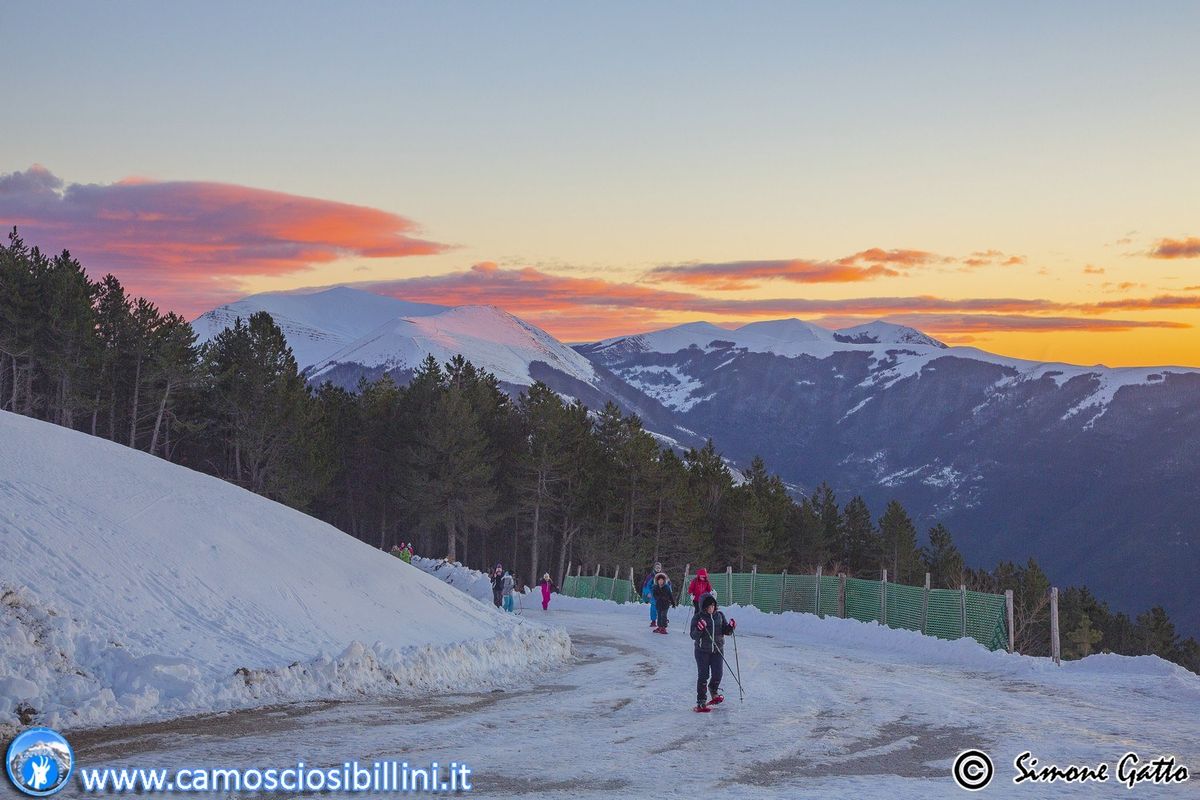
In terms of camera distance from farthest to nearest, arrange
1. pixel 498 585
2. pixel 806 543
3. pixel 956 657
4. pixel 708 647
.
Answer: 1. pixel 806 543
2. pixel 498 585
3. pixel 956 657
4. pixel 708 647

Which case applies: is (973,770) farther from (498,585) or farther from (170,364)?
(170,364)

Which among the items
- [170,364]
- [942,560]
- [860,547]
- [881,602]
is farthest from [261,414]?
[942,560]

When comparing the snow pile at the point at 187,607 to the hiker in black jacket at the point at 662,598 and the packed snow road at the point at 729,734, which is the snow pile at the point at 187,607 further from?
the hiker in black jacket at the point at 662,598

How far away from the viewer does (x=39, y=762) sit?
11.5 metres

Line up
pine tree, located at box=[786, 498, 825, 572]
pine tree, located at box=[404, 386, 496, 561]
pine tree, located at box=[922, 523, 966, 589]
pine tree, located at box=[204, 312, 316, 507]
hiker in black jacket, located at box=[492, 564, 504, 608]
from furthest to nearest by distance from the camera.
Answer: pine tree, located at box=[922, 523, 966, 589] → pine tree, located at box=[786, 498, 825, 572] → pine tree, located at box=[404, 386, 496, 561] → pine tree, located at box=[204, 312, 316, 507] → hiker in black jacket, located at box=[492, 564, 504, 608]

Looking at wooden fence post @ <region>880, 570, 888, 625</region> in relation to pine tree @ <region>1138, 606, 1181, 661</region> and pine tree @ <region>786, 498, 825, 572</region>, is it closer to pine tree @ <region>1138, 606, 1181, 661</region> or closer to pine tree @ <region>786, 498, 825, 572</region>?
pine tree @ <region>786, 498, 825, 572</region>

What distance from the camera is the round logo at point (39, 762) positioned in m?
11.0

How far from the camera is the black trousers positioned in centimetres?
1758

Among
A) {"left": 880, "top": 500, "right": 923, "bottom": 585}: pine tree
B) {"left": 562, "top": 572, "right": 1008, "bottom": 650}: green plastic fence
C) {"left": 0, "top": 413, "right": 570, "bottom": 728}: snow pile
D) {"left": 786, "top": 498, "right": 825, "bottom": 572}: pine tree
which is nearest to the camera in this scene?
{"left": 0, "top": 413, "right": 570, "bottom": 728}: snow pile

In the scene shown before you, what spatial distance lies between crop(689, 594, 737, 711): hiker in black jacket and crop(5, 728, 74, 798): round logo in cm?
923

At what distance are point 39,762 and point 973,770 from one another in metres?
10.2

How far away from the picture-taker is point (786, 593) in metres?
→ 42.8

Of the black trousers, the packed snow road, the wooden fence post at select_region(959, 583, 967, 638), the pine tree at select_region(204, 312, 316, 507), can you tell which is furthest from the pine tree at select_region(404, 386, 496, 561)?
the black trousers

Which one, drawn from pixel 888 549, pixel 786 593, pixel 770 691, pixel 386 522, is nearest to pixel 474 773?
pixel 770 691
